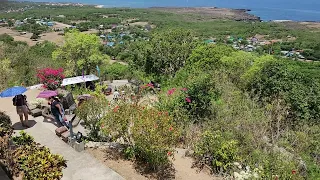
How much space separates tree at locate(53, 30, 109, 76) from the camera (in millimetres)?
18609

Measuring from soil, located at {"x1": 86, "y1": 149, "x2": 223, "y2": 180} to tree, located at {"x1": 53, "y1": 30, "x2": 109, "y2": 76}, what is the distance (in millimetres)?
10554

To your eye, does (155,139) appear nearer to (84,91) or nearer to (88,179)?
(88,179)

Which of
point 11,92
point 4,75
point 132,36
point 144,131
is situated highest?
point 11,92

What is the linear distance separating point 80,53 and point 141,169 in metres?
12.2

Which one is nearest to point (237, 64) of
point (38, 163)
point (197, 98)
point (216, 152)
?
point (197, 98)

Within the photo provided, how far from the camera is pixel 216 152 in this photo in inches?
349

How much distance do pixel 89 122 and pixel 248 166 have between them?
4.80 metres

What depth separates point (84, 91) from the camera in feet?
50.6

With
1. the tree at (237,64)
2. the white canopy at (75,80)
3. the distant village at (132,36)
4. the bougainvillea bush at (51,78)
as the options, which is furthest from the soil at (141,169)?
the distant village at (132,36)

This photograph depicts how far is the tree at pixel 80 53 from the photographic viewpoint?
18.6 m

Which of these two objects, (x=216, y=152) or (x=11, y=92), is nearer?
(x=216, y=152)

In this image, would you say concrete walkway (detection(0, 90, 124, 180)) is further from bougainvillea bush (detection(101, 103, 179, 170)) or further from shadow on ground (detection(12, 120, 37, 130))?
bougainvillea bush (detection(101, 103, 179, 170))

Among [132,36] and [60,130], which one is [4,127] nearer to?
[60,130]

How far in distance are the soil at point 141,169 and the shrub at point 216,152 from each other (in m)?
0.32
